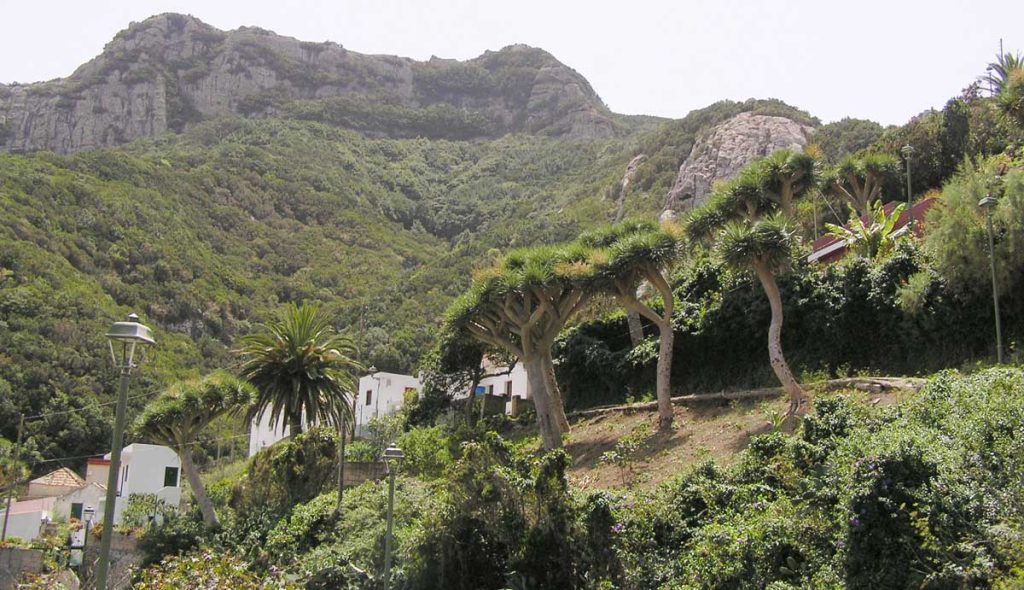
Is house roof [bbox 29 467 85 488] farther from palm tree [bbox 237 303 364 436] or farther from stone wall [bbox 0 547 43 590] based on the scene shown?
palm tree [bbox 237 303 364 436]

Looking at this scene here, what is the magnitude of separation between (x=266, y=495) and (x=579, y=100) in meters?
150

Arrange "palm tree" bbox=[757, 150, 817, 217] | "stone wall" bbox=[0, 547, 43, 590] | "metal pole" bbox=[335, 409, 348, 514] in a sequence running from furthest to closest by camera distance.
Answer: "stone wall" bbox=[0, 547, 43, 590], "palm tree" bbox=[757, 150, 817, 217], "metal pole" bbox=[335, 409, 348, 514]

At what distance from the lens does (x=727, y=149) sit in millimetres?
68500

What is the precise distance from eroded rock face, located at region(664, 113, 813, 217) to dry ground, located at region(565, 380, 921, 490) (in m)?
36.5

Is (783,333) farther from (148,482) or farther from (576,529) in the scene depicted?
(148,482)

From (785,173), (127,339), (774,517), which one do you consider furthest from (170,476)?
(127,339)

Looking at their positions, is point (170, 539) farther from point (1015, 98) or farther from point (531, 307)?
point (1015, 98)

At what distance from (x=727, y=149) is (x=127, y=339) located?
62.1 metres

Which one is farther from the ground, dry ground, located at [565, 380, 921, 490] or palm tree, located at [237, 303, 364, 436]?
palm tree, located at [237, 303, 364, 436]

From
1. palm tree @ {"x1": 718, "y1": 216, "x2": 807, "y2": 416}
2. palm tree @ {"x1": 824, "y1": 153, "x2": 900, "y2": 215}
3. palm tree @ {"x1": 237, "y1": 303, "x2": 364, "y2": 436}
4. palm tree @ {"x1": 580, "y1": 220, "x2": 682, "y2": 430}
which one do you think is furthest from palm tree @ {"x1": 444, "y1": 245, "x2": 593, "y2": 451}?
palm tree @ {"x1": 824, "y1": 153, "x2": 900, "y2": 215}

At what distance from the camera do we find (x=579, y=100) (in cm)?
17362

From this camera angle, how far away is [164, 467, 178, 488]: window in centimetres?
5103

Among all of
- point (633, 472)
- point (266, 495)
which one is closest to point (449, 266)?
point (266, 495)

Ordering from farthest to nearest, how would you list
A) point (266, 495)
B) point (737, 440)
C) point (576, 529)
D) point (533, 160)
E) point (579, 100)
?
point (579, 100) < point (533, 160) < point (266, 495) < point (737, 440) < point (576, 529)
